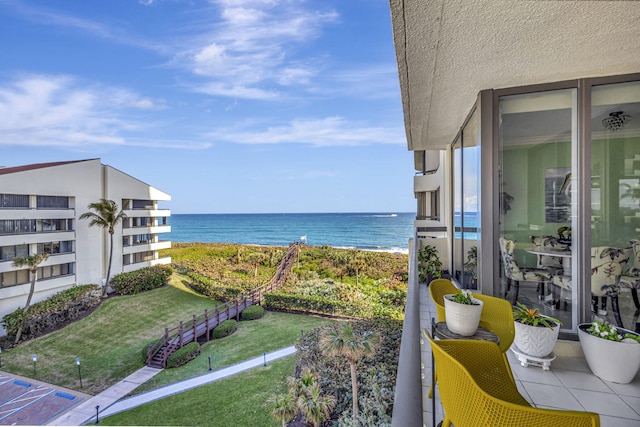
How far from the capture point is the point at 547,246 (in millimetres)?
3168

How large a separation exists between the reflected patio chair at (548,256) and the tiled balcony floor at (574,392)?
0.86 metres

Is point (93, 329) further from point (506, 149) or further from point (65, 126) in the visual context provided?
point (65, 126)

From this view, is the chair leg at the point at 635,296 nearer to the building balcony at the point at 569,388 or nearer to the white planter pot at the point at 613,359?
the building balcony at the point at 569,388

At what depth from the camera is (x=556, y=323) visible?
272 cm

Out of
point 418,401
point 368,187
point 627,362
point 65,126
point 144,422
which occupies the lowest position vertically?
point 144,422

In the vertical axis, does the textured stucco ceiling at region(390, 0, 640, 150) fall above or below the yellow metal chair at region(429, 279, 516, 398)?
above

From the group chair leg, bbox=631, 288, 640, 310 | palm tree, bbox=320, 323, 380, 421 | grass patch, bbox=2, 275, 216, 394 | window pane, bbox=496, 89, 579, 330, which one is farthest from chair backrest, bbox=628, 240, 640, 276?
grass patch, bbox=2, 275, 216, 394

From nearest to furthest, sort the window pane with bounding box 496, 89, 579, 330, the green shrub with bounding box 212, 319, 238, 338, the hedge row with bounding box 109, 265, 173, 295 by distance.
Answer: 1. the window pane with bounding box 496, 89, 579, 330
2. the green shrub with bounding box 212, 319, 238, 338
3. the hedge row with bounding box 109, 265, 173, 295

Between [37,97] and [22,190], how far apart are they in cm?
2813

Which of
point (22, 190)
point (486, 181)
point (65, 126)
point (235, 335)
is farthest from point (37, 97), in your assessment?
point (486, 181)

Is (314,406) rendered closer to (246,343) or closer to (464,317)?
(246,343)

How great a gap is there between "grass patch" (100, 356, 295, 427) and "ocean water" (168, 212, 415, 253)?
101 feet

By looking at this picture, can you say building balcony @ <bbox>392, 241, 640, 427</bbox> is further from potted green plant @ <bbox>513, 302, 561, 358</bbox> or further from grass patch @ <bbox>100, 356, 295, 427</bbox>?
grass patch @ <bbox>100, 356, 295, 427</bbox>

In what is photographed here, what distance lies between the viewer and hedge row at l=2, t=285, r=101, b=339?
50.0 feet
